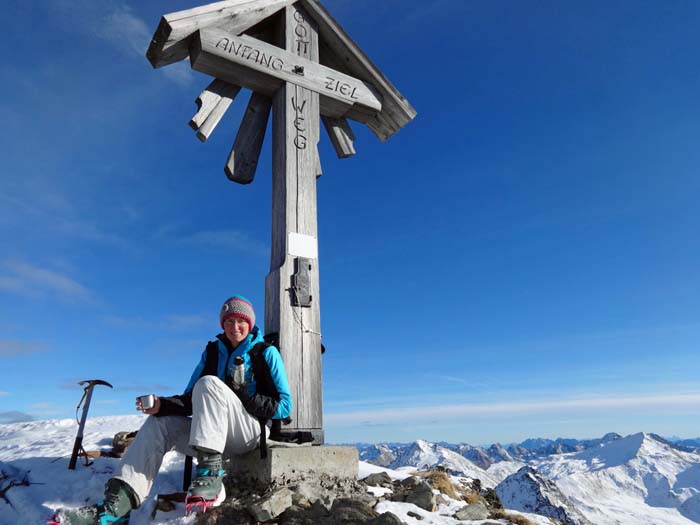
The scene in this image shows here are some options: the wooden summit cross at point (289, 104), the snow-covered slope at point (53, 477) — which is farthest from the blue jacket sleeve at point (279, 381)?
the snow-covered slope at point (53, 477)

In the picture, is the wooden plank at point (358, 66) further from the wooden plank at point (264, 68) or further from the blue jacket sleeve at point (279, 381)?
the blue jacket sleeve at point (279, 381)

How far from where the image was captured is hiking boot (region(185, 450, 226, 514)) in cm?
404

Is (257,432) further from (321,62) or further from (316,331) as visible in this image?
(321,62)

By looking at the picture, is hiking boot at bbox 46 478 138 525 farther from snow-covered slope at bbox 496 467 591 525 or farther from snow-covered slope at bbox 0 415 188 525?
snow-covered slope at bbox 496 467 591 525

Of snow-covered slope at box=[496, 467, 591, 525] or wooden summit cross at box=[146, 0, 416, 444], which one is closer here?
wooden summit cross at box=[146, 0, 416, 444]

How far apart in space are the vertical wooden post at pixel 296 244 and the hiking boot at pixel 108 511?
5.82ft

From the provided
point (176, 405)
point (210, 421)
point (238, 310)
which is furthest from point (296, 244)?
point (210, 421)

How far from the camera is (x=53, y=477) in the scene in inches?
202

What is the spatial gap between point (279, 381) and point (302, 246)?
1.75 meters

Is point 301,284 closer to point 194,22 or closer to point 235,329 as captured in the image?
point 235,329

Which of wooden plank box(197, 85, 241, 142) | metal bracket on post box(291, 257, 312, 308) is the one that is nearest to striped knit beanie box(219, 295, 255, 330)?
metal bracket on post box(291, 257, 312, 308)

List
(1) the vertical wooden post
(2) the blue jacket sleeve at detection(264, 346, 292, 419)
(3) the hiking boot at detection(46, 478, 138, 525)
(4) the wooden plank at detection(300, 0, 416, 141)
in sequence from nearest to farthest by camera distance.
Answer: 1. (3) the hiking boot at detection(46, 478, 138, 525)
2. (2) the blue jacket sleeve at detection(264, 346, 292, 419)
3. (1) the vertical wooden post
4. (4) the wooden plank at detection(300, 0, 416, 141)

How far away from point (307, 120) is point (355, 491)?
4.46 metres

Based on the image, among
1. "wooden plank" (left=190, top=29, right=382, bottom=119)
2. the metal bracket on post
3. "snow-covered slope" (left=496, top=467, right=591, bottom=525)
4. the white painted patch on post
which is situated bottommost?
"snow-covered slope" (left=496, top=467, right=591, bottom=525)
